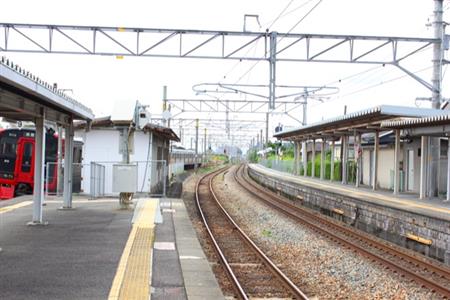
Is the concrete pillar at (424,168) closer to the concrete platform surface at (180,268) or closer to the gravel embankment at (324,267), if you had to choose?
A: the gravel embankment at (324,267)

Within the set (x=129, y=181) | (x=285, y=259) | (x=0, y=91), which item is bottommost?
(x=285, y=259)

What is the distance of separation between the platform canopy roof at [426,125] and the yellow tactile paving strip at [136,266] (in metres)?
8.69

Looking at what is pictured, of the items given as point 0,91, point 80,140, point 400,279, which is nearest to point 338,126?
point 80,140

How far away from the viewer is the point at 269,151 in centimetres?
7106

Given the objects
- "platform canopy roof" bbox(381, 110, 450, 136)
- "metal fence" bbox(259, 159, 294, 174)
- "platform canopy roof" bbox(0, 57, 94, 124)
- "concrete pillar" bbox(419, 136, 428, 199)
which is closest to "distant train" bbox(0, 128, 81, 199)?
"platform canopy roof" bbox(0, 57, 94, 124)

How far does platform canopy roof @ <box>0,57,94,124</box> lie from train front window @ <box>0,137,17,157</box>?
375 inches

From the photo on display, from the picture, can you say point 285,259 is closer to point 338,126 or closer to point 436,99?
point 436,99

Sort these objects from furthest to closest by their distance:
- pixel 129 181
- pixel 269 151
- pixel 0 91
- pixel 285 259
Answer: pixel 269 151, pixel 129 181, pixel 285 259, pixel 0 91

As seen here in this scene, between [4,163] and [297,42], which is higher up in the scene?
[297,42]

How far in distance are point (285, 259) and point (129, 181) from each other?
19.9 ft

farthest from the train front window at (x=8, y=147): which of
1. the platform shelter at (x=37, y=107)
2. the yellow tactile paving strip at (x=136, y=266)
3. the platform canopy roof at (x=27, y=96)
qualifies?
the yellow tactile paving strip at (x=136, y=266)

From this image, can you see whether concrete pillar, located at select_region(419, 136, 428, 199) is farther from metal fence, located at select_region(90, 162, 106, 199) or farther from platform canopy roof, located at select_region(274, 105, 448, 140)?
metal fence, located at select_region(90, 162, 106, 199)

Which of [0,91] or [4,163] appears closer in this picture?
[0,91]

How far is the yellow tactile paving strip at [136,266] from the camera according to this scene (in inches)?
270
